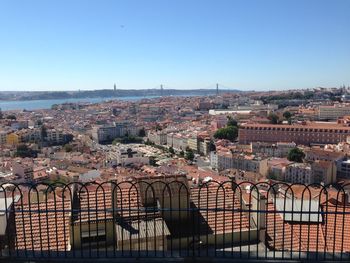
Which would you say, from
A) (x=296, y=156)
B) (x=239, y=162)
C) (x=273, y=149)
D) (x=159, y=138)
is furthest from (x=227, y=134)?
(x=239, y=162)

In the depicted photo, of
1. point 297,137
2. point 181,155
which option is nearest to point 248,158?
point 181,155

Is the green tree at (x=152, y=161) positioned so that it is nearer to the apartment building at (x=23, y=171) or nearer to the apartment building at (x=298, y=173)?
the apartment building at (x=23, y=171)

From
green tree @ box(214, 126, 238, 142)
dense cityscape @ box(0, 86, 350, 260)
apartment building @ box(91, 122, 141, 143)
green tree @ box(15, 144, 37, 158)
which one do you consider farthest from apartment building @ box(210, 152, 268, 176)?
apartment building @ box(91, 122, 141, 143)

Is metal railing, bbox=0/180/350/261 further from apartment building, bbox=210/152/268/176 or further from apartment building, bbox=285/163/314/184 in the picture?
apartment building, bbox=210/152/268/176

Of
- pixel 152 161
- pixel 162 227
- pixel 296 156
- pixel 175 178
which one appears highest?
pixel 175 178

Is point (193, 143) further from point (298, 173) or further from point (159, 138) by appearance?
point (298, 173)

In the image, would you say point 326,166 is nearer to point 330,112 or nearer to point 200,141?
point 200,141
